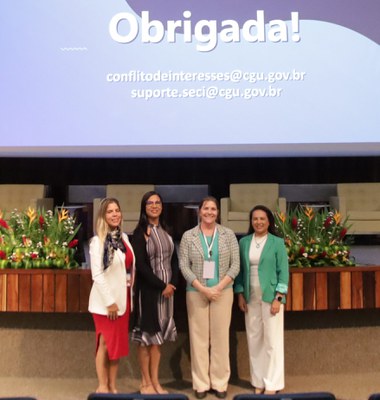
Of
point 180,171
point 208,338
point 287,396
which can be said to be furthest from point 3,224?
point 180,171

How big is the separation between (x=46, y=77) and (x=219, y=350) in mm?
4134

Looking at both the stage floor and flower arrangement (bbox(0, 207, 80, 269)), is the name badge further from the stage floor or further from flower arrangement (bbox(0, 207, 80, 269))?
flower arrangement (bbox(0, 207, 80, 269))

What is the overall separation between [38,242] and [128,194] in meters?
Answer: 4.14

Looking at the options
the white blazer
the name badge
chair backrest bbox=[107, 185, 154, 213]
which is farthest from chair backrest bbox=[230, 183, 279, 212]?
the white blazer

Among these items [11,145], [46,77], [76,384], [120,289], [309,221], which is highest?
[46,77]

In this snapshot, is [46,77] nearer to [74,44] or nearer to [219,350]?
[74,44]

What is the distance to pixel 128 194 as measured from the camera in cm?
828

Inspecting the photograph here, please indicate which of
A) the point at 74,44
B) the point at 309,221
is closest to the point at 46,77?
the point at 74,44

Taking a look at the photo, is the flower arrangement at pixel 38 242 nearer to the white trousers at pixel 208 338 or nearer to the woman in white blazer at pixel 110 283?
the woman in white blazer at pixel 110 283

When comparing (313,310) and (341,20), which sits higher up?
(341,20)

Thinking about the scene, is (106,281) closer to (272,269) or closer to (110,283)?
(110,283)

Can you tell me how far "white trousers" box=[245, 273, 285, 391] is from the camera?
150 inches

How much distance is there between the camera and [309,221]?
4.28 meters

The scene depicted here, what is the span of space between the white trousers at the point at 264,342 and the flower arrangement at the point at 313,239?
497 mm
